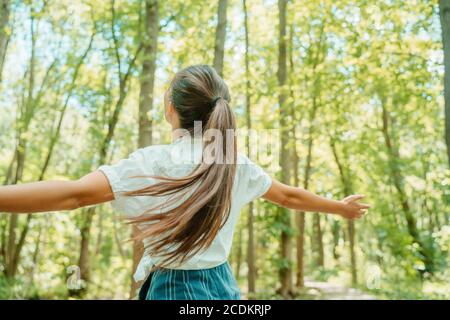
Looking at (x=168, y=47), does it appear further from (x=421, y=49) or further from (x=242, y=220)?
(x=242, y=220)

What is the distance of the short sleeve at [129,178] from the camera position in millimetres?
1666

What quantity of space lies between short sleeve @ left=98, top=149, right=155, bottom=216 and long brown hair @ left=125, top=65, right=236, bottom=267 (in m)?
0.03

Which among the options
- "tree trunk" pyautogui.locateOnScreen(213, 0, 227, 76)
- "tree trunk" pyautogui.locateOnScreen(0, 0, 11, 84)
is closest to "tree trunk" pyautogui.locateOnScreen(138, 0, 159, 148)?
"tree trunk" pyautogui.locateOnScreen(213, 0, 227, 76)

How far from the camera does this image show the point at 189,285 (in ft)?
5.75

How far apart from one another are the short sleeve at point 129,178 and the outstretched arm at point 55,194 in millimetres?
25

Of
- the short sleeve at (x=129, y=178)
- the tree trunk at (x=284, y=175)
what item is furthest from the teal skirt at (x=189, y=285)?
the tree trunk at (x=284, y=175)

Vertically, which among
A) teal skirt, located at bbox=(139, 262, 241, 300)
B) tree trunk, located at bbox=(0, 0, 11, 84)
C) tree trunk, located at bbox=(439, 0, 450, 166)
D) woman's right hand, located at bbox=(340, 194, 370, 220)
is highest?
tree trunk, located at bbox=(0, 0, 11, 84)

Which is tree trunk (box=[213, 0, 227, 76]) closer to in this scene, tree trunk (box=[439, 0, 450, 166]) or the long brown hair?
tree trunk (box=[439, 0, 450, 166])

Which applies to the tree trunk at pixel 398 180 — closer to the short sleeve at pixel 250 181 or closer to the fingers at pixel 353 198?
the fingers at pixel 353 198

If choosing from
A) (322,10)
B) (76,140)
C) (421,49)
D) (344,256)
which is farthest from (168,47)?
(344,256)

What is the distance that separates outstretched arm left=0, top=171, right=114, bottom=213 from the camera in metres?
1.49

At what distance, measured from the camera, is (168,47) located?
14211mm

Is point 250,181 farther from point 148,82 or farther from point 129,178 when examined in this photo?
point 148,82

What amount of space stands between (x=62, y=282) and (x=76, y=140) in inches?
278
